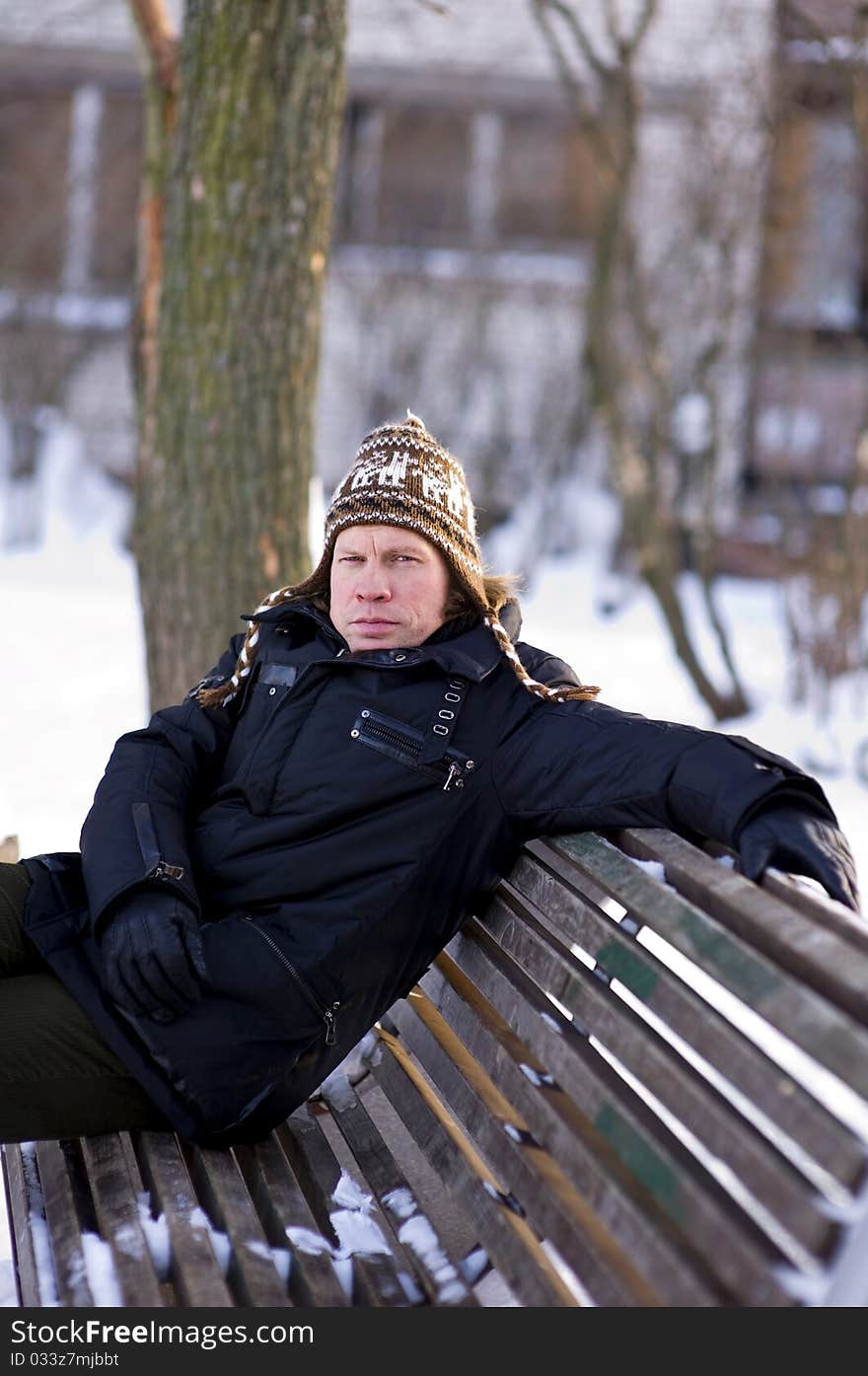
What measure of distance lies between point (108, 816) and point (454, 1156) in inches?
32.9

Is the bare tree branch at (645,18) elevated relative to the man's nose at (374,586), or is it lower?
elevated

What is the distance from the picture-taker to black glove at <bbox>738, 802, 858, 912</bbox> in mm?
1977

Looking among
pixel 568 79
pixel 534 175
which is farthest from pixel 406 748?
pixel 534 175

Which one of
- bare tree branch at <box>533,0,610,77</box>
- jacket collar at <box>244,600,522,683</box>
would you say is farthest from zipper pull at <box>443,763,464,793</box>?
bare tree branch at <box>533,0,610,77</box>

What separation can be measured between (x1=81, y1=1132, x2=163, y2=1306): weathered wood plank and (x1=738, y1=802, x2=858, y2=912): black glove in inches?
38.2

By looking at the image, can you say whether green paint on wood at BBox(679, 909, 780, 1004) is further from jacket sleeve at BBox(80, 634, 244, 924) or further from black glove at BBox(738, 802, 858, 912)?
jacket sleeve at BBox(80, 634, 244, 924)

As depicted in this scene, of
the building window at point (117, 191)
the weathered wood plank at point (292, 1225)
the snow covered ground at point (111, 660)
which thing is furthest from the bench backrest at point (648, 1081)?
the building window at point (117, 191)

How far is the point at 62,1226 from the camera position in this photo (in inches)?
85.2

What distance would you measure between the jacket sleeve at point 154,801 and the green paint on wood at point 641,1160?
33.4 inches

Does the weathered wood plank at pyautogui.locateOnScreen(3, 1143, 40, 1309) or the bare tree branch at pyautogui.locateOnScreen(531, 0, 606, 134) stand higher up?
the bare tree branch at pyautogui.locateOnScreen(531, 0, 606, 134)

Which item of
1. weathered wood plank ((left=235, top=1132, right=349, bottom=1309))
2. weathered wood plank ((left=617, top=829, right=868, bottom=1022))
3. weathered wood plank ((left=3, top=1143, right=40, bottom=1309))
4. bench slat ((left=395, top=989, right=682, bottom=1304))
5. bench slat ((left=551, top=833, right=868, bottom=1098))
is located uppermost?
weathered wood plank ((left=617, top=829, right=868, bottom=1022))

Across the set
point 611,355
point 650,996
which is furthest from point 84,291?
point 650,996

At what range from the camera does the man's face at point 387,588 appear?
8.41 ft

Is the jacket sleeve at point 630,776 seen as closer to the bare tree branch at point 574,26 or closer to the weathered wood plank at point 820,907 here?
the weathered wood plank at point 820,907
